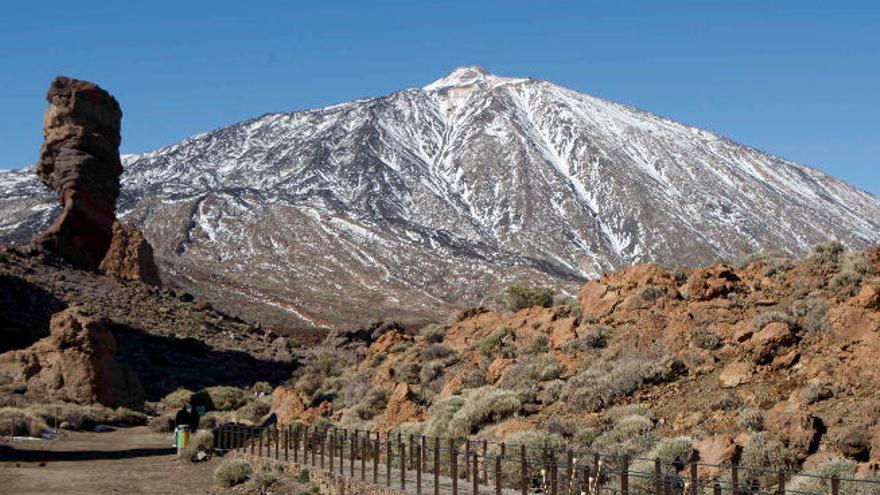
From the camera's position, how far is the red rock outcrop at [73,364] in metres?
36.2

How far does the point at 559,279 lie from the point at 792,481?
4291 inches

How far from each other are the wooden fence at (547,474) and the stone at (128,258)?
48038 mm

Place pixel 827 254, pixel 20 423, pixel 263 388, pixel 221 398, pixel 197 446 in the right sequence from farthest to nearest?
pixel 263 388 < pixel 221 398 < pixel 20 423 < pixel 197 446 < pixel 827 254

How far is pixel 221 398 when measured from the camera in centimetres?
4081

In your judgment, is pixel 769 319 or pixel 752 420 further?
pixel 769 319

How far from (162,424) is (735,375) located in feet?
75.3

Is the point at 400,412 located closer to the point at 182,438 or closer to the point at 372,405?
the point at 372,405

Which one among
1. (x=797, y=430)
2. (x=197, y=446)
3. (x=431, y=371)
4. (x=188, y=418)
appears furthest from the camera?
(x=188, y=418)

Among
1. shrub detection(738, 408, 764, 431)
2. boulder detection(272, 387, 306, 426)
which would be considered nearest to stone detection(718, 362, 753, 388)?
shrub detection(738, 408, 764, 431)

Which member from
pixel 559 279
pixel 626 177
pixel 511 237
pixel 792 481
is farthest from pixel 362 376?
pixel 626 177

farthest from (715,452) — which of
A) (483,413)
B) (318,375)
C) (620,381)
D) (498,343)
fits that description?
(318,375)

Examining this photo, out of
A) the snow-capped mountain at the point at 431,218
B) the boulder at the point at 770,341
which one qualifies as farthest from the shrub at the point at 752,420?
the snow-capped mountain at the point at 431,218

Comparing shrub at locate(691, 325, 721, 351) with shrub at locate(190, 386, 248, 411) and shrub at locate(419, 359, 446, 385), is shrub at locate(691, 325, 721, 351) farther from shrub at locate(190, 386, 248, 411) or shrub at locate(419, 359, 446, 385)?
shrub at locate(190, 386, 248, 411)

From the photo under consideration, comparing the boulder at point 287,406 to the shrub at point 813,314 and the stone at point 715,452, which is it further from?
the stone at point 715,452
